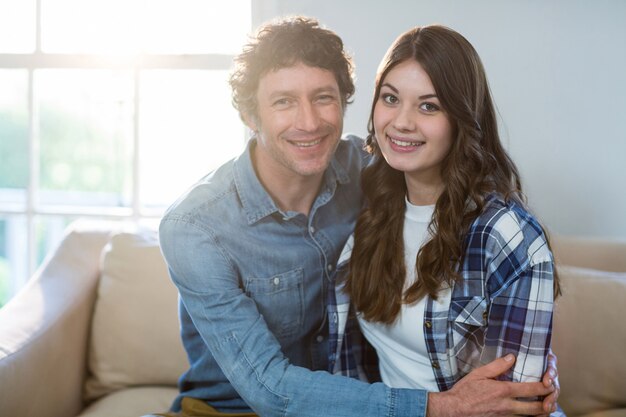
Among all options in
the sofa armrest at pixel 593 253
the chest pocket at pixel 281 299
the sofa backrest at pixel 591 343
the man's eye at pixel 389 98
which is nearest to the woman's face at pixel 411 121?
the man's eye at pixel 389 98

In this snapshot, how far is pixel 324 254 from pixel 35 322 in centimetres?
82

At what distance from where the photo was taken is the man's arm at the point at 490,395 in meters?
1.44

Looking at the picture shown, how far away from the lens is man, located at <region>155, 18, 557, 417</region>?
1.54m

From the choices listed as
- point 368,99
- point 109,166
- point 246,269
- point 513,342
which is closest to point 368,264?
point 246,269

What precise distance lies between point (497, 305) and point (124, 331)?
1153mm

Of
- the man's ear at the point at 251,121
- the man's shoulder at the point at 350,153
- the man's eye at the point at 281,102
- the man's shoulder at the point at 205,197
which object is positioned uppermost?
the man's eye at the point at 281,102

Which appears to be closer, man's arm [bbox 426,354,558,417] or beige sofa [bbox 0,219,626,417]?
man's arm [bbox 426,354,558,417]

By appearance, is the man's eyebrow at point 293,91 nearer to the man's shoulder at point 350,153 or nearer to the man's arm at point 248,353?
the man's shoulder at point 350,153

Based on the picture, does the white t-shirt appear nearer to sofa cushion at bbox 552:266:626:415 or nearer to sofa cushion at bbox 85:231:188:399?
sofa cushion at bbox 552:266:626:415

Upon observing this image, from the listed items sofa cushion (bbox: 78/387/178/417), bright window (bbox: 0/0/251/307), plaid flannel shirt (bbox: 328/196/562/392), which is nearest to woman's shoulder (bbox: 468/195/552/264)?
plaid flannel shirt (bbox: 328/196/562/392)

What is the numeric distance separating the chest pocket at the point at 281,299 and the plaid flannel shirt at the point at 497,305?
36cm

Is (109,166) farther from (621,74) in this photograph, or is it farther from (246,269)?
(621,74)

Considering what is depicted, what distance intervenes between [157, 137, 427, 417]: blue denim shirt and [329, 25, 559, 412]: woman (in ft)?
0.41

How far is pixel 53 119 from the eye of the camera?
9.32ft
